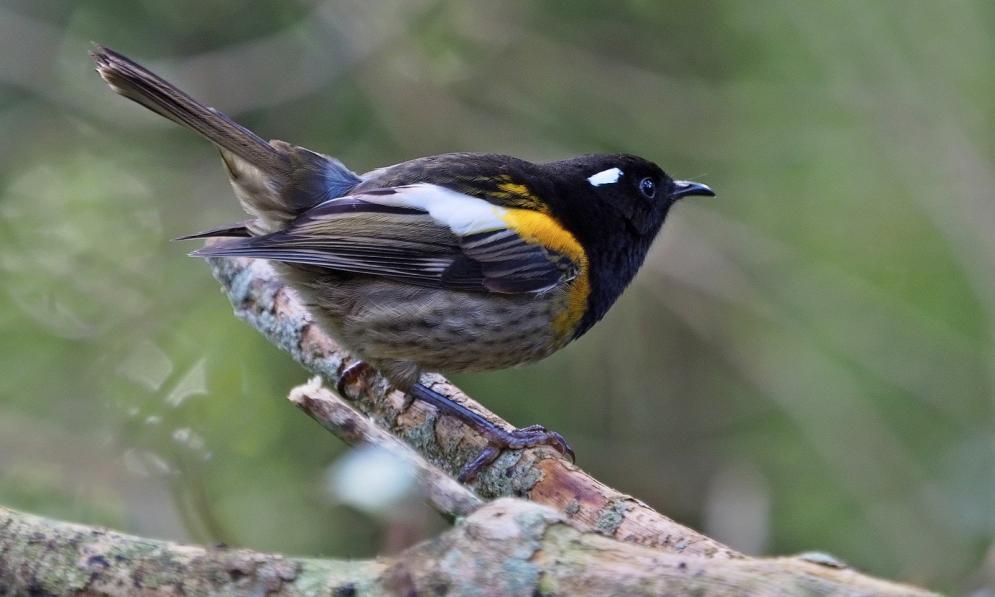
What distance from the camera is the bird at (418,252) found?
4.32 meters

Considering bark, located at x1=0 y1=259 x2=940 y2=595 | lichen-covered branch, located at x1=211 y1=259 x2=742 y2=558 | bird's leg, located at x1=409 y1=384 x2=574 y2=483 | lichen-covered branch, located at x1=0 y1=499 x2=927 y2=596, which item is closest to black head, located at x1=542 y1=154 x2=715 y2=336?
bird's leg, located at x1=409 y1=384 x2=574 y2=483

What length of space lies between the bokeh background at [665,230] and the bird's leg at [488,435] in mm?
1998

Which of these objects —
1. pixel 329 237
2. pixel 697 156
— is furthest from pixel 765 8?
pixel 329 237

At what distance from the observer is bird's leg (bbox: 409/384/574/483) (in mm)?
4215

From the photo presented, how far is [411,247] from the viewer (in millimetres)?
4590

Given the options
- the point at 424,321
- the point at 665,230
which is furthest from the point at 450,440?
the point at 665,230

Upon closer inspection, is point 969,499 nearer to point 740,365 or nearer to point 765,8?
point 740,365

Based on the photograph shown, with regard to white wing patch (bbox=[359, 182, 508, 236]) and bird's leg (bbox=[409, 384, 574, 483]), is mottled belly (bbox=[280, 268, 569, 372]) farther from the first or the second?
white wing patch (bbox=[359, 182, 508, 236])

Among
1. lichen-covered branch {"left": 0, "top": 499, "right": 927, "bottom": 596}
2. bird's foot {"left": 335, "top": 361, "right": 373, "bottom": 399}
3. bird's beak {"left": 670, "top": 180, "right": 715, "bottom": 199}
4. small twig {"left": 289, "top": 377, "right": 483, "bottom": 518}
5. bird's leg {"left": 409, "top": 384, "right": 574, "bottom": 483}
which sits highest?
bird's beak {"left": 670, "top": 180, "right": 715, "bottom": 199}

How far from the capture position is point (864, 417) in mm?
7426

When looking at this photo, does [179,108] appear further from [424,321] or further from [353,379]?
[353,379]

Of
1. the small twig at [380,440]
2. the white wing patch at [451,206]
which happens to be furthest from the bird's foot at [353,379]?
the white wing patch at [451,206]

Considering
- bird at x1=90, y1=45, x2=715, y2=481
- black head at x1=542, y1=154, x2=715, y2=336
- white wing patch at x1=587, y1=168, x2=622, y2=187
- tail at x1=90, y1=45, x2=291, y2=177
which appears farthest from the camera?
white wing patch at x1=587, y1=168, x2=622, y2=187

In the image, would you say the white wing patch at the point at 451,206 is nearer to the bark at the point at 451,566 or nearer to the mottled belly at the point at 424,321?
the mottled belly at the point at 424,321
